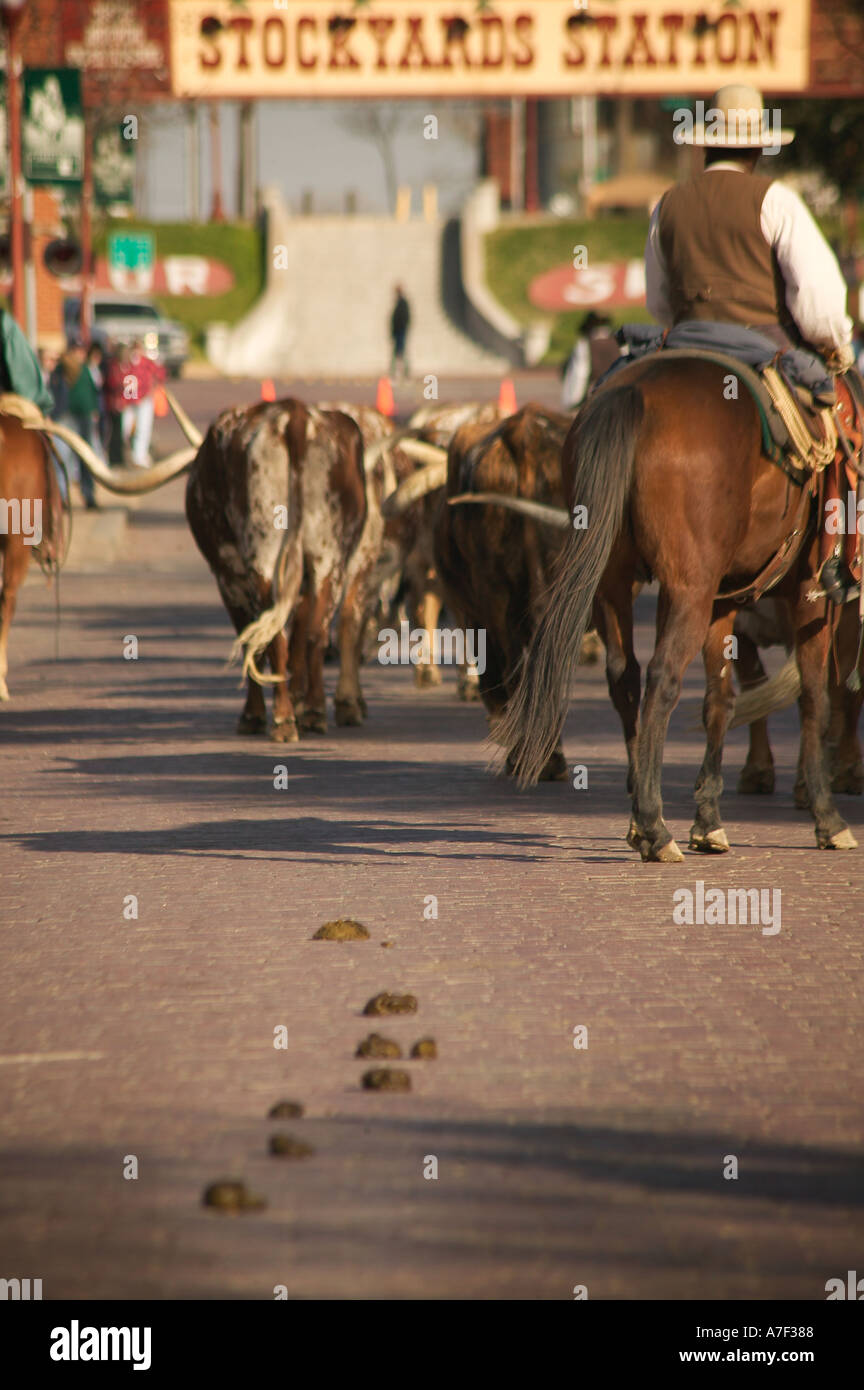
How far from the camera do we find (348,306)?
6675cm

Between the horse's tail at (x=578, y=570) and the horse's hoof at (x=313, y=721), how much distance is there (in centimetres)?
324

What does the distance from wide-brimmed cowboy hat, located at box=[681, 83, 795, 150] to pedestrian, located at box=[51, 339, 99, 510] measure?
A: 19.4 m

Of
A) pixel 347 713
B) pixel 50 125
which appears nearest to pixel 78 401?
pixel 50 125

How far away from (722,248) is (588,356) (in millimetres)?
12231

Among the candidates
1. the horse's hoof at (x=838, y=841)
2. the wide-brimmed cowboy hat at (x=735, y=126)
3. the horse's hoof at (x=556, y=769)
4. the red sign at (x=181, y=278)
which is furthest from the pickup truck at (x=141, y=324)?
the horse's hoof at (x=838, y=841)

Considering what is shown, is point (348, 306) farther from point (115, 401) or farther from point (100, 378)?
point (115, 401)

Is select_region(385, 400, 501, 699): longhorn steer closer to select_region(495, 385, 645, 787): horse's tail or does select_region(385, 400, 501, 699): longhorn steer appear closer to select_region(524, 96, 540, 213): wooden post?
select_region(495, 385, 645, 787): horse's tail

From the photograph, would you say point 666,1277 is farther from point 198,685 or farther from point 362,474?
point 198,685

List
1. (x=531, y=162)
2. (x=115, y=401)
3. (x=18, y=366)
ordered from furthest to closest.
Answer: (x=531, y=162) → (x=115, y=401) → (x=18, y=366)

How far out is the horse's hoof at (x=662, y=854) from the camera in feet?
25.2

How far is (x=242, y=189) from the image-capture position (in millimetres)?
83062

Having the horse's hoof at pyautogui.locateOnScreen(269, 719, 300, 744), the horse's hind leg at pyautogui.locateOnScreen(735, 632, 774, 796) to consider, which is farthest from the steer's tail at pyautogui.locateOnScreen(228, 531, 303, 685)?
the horse's hind leg at pyautogui.locateOnScreen(735, 632, 774, 796)

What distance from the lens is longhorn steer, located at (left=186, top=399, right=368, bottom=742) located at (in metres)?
10.6
